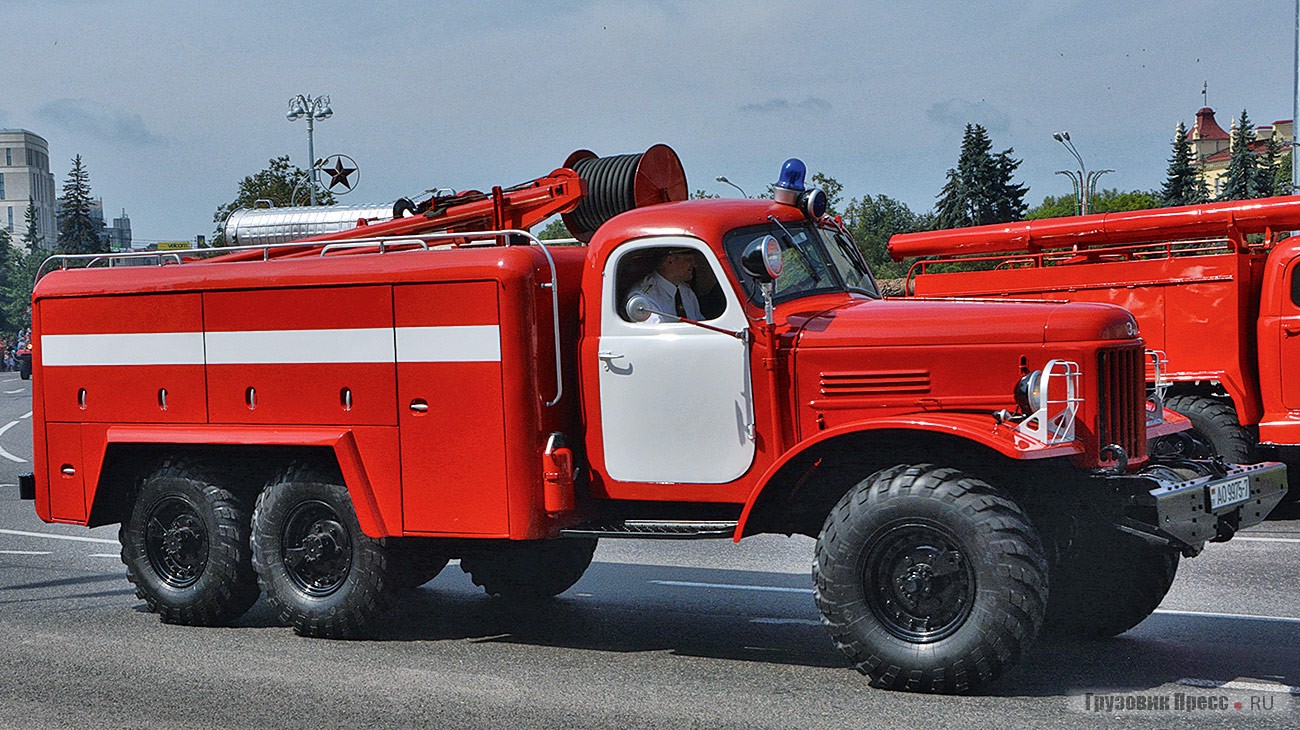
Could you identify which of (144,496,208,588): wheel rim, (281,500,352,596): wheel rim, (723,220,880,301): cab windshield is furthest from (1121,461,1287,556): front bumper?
(144,496,208,588): wheel rim

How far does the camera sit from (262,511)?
29.9 ft

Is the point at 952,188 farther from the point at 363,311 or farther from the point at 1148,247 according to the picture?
the point at 363,311

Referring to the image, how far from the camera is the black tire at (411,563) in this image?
8.95m

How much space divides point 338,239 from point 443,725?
430 centimetres

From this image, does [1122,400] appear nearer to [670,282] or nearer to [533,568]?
[670,282]

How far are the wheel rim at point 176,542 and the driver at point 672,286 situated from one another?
3369mm

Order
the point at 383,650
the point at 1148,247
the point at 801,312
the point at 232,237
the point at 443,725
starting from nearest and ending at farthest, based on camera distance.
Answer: the point at 443,725 < the point at 801,312 < the point at 383,650 < the point at 232,237 < the point at 1148,247

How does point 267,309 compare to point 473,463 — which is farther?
point 267,309

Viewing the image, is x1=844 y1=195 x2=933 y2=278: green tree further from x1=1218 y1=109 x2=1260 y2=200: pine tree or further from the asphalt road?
the asphalt road

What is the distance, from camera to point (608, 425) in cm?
833

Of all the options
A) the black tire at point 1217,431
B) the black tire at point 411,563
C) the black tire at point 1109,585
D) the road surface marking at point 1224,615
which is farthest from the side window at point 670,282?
the black tire at point 1217,431

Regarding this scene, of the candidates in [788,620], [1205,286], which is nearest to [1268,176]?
[1205,286]

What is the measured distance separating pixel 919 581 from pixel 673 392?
1.74 m

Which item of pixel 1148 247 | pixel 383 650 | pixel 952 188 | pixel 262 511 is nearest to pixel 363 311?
pixel 262 511
